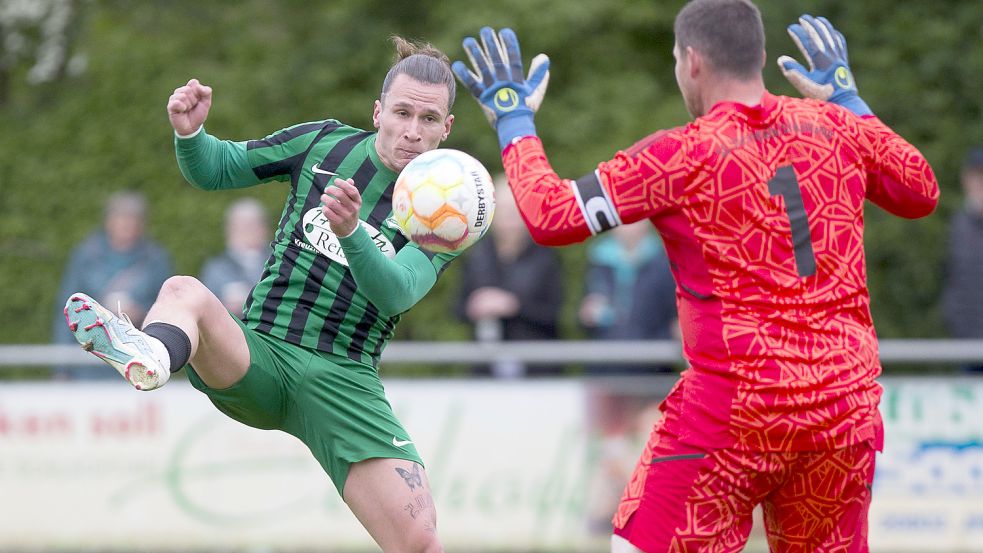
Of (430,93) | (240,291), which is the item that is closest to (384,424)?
(430,93)

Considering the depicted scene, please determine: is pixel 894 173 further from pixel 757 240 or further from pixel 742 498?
pixel 742 498

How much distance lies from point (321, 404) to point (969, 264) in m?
5.28

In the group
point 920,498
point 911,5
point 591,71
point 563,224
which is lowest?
point 920,498

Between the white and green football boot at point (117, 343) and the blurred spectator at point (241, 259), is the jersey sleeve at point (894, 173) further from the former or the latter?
the blurred spectator at point (241, 259)

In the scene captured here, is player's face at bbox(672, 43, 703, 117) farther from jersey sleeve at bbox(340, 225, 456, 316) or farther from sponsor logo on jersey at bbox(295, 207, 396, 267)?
sponsor logo on jersey at bbox(295, 207, 396, 267)

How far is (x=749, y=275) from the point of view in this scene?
412 centimetres

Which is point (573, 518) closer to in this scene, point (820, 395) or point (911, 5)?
point (820, 395)

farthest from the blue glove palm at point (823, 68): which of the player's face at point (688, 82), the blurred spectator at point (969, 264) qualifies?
the blurred spectator at point (969, 264)

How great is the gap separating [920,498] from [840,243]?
14.1 feet

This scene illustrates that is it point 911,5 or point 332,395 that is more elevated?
point 911,5

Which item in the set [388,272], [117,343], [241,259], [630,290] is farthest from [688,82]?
[241,259]

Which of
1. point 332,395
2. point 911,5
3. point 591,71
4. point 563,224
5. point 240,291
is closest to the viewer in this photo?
point 563,224

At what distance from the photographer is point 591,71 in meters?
13.4

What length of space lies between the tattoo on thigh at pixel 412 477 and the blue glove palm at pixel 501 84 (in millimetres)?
1432
